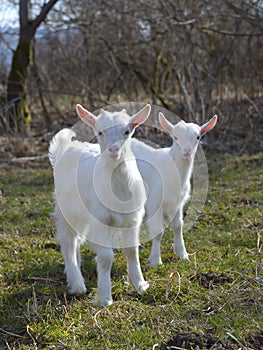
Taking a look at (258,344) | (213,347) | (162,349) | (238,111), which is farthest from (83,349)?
(238,111)

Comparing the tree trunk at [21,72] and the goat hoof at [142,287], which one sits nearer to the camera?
the goat hoof at [142,287]

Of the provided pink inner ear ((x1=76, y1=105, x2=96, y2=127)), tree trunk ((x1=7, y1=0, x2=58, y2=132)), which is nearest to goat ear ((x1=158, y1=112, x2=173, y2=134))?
pink inner ear ((x1=76, y1=105, x2=96, y2=127))

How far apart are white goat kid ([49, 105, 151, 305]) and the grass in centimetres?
24

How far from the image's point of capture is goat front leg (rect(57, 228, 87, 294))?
16.2 feet

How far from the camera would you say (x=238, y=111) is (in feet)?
42.6

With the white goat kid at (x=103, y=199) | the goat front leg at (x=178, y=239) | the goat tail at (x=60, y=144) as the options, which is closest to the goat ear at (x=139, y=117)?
the white goat kid at (x=103, y=199)

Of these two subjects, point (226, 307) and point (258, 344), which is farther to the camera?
point (226, 307)

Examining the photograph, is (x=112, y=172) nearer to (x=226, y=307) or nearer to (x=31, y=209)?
(x=226, y=307)

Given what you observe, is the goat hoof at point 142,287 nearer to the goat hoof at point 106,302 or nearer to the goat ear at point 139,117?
the goat hoof at point 106,302

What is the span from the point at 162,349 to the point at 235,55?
1134 centimetres

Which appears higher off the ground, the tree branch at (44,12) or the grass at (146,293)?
the tree branch at (44,12)

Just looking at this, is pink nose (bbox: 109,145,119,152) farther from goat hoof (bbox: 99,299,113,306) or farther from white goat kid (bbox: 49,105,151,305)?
goat hoof (bbox: 99,299,113,306)

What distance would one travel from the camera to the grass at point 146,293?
3920mm

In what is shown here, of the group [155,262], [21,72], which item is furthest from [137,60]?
[155,262]
